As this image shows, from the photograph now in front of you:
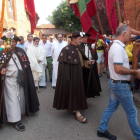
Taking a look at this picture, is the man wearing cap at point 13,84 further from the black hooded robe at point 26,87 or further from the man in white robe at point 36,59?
the man in white robe at point 36,59

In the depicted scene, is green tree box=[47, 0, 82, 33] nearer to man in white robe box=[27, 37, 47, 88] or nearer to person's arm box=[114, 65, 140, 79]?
Answer: man in white robe box=[27, 37, 47, 88]

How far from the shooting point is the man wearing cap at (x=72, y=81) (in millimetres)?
3336

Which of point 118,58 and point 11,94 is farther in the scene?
point 11,94

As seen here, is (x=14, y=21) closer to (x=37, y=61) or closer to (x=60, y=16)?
(x=37, y=61)

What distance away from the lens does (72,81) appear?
3338 millimetres

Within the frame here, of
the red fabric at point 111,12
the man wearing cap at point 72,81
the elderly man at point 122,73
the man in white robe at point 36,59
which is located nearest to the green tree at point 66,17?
the man in white robe at point 36,59

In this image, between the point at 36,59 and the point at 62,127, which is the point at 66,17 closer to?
the point at 36,59

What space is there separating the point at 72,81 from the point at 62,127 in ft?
3.29

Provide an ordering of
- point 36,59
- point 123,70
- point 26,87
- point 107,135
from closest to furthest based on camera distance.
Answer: point 123,70 → point 107,135 → point 26,87 → point 36,59

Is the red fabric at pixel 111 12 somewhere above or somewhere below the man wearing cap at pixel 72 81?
above

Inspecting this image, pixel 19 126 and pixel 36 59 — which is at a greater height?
pixel 36 59

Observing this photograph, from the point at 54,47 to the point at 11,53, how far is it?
307cm

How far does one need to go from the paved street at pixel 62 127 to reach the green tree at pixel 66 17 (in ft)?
101

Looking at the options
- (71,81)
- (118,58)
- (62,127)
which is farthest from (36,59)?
(118,58)
